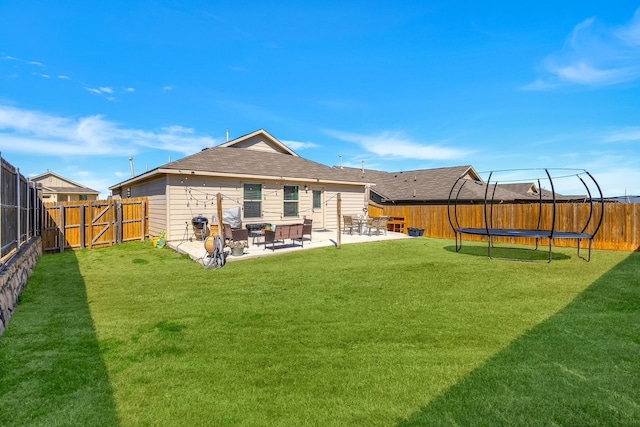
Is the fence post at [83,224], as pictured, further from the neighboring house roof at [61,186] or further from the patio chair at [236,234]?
the neighboring house roof at [61,186]

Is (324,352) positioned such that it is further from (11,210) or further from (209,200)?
(209,200)

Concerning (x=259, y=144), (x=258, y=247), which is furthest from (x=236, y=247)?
(x=259, y=144)

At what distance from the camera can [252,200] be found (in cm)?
1416

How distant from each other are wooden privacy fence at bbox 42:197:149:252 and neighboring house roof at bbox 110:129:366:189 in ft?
5.47

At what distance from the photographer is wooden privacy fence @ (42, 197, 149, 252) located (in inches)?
456

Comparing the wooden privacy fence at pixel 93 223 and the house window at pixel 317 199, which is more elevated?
the house window at pixel 317 199

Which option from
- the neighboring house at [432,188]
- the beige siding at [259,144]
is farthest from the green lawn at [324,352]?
the neighboring house at [432,188]

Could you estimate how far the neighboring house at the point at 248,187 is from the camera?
12.4m

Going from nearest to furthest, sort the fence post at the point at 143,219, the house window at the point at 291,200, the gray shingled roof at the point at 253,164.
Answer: the gray shingled roof at the point at 253,164, the fence post at the point at 143,219, the house window at the point at 291,200

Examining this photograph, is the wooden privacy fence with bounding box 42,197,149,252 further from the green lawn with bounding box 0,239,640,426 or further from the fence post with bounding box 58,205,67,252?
the green lawn with bounding box 0,239,640,426

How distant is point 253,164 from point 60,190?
40.0 metres

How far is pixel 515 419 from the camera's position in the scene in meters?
2.37

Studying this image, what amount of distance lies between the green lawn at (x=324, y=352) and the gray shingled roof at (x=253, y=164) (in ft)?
21.9

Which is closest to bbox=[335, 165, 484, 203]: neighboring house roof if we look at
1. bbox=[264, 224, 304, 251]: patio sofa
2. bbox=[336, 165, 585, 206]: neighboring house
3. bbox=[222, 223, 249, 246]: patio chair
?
bbox=[336, 165, 585, 206]: neighboring house
